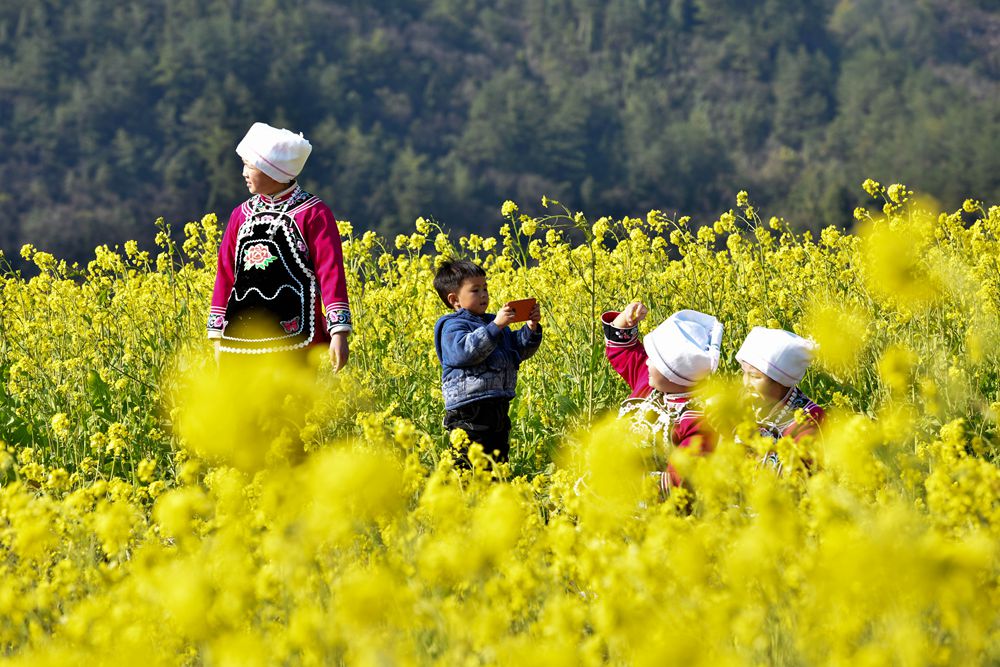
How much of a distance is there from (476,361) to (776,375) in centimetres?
92

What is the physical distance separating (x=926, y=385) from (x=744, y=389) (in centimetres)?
48

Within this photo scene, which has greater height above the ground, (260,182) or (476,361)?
(260,182)

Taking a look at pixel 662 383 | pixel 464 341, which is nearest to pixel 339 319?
pixel 464 341

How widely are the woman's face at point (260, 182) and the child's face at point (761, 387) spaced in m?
1.52

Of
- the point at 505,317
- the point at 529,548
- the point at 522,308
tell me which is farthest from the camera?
the point at 522,308

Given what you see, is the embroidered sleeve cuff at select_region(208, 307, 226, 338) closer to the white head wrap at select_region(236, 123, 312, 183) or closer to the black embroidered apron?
the black embroidered apron

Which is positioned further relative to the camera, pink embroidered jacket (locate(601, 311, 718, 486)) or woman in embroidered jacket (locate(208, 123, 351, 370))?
woman in embroidered jacket (locate(208, 123, 351, 370))

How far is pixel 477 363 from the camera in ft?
13.1

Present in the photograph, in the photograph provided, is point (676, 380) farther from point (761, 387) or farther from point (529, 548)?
point (529, 548)

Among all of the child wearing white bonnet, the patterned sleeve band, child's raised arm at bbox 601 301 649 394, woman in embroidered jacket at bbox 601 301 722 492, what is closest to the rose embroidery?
the patterned sleeve band

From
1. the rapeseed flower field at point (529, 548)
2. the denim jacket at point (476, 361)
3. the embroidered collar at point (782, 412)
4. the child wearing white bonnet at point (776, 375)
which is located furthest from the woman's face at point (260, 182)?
the embroidered collar at point (782, 412)

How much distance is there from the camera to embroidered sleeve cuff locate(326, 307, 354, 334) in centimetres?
383

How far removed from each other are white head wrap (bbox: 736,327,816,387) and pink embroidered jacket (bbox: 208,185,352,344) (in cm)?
119

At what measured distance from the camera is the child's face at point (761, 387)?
360 centimetres
